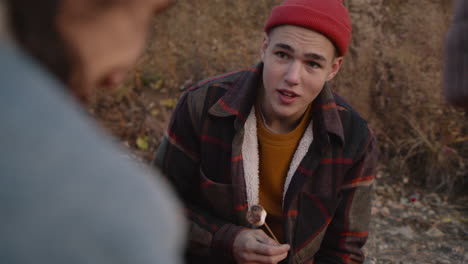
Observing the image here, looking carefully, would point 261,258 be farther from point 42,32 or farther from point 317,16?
point 42,32

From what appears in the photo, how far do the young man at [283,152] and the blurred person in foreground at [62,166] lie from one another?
1.65 meters

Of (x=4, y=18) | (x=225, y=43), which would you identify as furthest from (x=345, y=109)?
(x=225, y=43)

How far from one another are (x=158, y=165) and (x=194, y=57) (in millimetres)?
2973

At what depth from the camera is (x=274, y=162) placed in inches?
97.7

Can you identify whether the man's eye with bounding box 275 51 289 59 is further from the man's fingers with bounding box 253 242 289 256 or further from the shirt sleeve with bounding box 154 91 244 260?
the man's fingers with bounding box 253 242 289 256

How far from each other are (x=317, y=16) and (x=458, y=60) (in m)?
1.13

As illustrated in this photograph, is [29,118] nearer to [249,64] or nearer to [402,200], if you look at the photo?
[402,200]

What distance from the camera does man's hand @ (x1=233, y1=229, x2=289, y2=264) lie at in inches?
85.7

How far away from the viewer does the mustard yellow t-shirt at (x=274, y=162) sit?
2.48 meters

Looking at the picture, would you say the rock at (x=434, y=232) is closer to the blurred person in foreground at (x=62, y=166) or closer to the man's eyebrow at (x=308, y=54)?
the man's eyebrow at (x=308, y=54)

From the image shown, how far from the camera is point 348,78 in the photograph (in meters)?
5.22

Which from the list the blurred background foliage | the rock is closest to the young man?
the rock

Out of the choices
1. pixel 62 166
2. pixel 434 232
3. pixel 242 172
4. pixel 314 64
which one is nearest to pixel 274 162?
pixel 242 172

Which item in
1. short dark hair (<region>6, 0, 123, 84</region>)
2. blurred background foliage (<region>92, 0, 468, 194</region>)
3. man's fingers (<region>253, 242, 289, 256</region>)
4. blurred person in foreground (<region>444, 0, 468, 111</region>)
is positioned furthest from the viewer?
blurred background foliage (<region>92, 0, 468, 194</region>)
